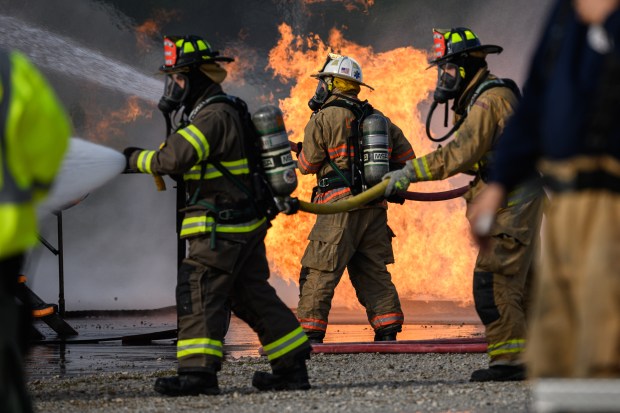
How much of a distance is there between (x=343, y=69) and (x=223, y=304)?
3.35 meters

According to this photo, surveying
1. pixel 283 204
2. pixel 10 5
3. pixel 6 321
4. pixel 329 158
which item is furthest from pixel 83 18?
pixel 6 321

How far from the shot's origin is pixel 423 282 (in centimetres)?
1346

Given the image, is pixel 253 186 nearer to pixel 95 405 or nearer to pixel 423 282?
pixel 95 405

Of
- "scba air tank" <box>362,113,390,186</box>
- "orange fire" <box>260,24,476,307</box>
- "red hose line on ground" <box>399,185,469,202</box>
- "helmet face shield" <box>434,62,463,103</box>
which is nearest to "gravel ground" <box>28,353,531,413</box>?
"red hose line on ground" <box>399,185,469,202</box>

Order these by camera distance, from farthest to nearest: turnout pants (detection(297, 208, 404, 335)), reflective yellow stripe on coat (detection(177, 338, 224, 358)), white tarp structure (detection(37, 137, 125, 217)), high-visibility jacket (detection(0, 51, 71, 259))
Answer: turnout pants (detection(297, 208, 404, 335)), reflective yellow stripe on coat (detection(177, 338, 224, 358)), white tarp structure (detection(37, 137, 125, 217)), high-visibility jacket (detection(0, 51, 71, 259))

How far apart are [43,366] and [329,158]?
8.17ft

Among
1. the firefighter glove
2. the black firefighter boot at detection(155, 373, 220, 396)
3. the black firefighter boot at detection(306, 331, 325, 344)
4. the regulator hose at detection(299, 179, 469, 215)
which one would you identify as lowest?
the black firefighter boot at detection(306, 331, 325, 344)

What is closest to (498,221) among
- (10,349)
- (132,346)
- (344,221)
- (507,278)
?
(507,278)

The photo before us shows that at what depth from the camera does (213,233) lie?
593cm

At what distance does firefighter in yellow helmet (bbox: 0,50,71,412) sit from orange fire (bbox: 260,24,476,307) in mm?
8560

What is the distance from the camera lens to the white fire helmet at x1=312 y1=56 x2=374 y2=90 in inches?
351

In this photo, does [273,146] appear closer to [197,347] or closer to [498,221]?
[197,347]

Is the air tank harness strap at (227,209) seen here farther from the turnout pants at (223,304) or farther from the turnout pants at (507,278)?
the turnout pants at (507,278)

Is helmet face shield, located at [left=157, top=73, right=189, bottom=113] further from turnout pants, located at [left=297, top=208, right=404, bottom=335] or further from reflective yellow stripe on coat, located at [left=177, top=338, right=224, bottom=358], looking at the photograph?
turnout pants, located at [left=297, top=208, right=404, bottom=335]
